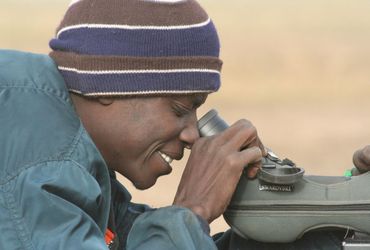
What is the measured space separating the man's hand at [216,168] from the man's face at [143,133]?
0.27ft

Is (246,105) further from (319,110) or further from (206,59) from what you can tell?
(206,59)

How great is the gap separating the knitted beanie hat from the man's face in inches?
2.0

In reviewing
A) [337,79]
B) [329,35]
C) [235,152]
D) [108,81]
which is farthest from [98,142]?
[329,35]

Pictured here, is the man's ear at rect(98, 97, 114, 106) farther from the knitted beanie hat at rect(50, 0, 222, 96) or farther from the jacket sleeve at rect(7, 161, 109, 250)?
the jacket sleeve at rect(7, 161, 109, 250)

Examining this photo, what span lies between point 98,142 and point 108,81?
0.67 ft

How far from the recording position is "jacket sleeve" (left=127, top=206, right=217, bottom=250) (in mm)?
2930

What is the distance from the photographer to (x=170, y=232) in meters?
2.94

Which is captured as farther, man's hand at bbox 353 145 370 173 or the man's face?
man's hand at bbox 353 145 370 173

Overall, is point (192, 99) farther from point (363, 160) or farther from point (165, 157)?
point (363, 160)

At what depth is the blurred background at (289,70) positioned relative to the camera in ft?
30.8

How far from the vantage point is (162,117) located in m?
3.20

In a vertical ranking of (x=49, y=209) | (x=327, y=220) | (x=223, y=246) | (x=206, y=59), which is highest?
(x=206, y=59)

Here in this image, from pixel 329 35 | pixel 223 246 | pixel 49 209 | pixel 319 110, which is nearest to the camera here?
pixel 49 209

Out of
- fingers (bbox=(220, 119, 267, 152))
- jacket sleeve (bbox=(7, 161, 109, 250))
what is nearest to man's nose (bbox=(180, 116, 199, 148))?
fingers (bbox=(220, 119, 267, 152))
